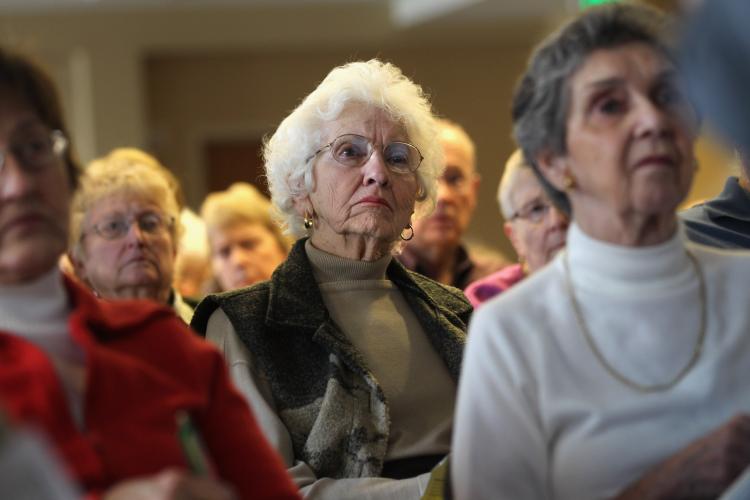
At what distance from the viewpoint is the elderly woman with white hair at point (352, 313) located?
8.10 ft

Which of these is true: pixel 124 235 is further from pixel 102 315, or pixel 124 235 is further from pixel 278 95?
pixel 278 95

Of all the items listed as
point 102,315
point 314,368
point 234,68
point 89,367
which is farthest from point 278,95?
point 89,367

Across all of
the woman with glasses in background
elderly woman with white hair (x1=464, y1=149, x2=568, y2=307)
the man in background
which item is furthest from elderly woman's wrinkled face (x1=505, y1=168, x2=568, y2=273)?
the woman with glasses in background

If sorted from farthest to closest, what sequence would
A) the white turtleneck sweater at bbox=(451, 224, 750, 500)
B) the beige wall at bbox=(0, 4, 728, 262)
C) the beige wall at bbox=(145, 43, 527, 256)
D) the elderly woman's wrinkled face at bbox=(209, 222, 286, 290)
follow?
the beige wall at bbox=(145, 43, 527, 256) → the beige wall at bbox=(0, 4, 728, 262) → the elderly woman's wrinkled face at bbox=(209, 222, 286, 290) → the white turtleneck sweater at bbox=(451, 224, 750, 500)

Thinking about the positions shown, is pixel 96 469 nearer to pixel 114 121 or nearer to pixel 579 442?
pixel 579 442

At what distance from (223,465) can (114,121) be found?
892cm

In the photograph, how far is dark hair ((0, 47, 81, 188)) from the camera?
5.65 feet

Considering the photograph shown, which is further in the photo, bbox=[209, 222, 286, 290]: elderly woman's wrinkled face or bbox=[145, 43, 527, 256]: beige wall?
bbox=[145, 43, 527, 256]: beige wall

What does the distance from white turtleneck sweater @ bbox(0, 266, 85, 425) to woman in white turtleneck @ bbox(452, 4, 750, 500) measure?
24.9 inches

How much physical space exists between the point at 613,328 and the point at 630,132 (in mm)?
324

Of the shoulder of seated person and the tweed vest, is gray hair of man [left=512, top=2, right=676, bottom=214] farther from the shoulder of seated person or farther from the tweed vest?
the shoulder of seated person

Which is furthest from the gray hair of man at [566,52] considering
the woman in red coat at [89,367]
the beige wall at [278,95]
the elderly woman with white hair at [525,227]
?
the beige wall at [278,95]

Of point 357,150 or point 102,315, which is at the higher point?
point 357,150

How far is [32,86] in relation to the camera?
174 centimetres
